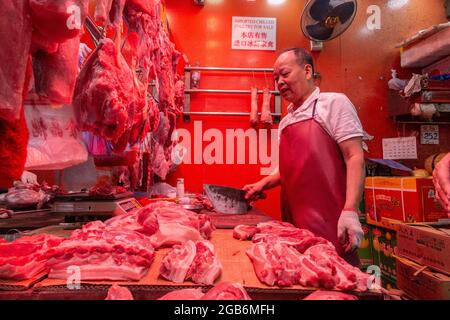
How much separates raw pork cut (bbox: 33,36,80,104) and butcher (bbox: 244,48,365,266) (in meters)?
2.04

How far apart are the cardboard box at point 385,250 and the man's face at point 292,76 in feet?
8.52

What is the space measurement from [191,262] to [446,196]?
215 centimetres

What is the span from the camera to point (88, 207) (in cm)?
251

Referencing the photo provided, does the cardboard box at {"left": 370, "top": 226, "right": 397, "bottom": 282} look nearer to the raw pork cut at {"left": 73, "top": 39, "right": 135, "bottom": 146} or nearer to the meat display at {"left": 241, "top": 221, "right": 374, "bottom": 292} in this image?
the meat display at {"left": 241, "top": 221, "right": 374, "bottom": 292}

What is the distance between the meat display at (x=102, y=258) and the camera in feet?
4.65

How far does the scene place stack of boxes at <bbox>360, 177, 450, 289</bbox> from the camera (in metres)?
4.19

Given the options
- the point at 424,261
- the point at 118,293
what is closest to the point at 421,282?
the point at 424,261

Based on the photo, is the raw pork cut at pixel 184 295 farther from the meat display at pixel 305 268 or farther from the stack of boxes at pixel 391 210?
the stack of boxes at pixel 391 210

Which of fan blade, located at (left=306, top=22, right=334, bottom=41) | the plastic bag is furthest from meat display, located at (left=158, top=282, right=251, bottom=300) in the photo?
fan blade, located at (left=306, top=22, right=334, bottom=41)

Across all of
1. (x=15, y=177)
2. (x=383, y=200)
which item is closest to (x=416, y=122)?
(x=383, y=200)

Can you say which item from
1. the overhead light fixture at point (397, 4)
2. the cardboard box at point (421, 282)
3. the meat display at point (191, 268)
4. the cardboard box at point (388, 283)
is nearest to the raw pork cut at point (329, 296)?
the meat display at point (191, 268)

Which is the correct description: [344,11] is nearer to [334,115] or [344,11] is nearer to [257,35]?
[257,35]

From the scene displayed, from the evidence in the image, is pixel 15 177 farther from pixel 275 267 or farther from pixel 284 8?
pixel 284 8

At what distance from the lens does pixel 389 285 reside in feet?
13.8
